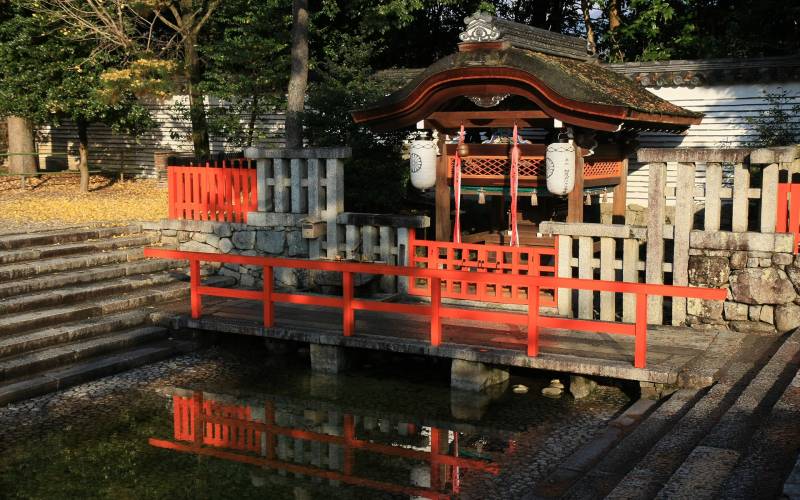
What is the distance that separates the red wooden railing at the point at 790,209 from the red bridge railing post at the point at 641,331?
320cm

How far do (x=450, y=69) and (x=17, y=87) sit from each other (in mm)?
12636

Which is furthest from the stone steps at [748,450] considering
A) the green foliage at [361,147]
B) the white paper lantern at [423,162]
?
the green foliage at [361,147]

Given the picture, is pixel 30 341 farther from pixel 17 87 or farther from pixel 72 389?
pixel 17 87

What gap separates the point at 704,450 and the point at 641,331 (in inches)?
99.5

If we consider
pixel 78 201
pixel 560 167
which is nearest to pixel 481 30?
pixel 560 167

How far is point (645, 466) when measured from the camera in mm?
6996

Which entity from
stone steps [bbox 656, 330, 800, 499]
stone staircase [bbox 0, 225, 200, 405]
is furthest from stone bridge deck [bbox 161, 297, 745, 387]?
stone steps [bbox 656, 330, 800, 499]

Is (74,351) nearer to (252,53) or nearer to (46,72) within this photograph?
(252,53)

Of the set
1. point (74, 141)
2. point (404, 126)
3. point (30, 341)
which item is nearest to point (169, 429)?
point (30, 341)

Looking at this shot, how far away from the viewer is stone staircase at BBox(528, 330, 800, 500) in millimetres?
6359

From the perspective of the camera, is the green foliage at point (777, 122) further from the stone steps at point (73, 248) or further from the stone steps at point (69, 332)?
the stone steps at point (69, 332)

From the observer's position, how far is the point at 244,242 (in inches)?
604

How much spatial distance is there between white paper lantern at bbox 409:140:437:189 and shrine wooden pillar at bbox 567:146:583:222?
2.37 metres

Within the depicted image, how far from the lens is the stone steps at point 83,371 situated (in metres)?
9.96
